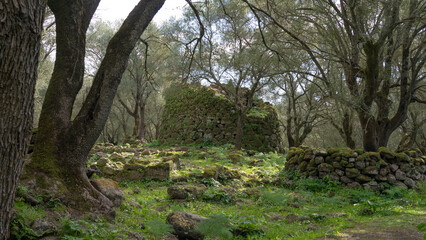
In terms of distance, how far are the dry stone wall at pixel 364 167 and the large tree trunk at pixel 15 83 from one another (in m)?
7.35

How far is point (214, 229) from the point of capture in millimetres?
3971

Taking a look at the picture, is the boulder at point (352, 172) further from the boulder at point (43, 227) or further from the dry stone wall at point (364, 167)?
the boulder at point (43, 227)

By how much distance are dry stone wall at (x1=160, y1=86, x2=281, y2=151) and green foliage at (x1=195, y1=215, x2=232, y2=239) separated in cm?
1116

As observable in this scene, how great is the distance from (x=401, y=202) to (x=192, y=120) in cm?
1143

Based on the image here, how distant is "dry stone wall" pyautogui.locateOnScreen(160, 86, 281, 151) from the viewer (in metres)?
15.6

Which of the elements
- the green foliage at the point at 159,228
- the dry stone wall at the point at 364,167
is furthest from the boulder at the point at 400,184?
the green foliage at the point at 159,228

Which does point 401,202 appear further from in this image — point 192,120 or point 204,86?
point 204,86

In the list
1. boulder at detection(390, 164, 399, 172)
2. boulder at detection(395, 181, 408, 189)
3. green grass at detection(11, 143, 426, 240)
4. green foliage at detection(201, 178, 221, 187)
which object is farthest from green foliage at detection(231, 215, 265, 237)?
boulder at detection(390, 164, 399, 172)

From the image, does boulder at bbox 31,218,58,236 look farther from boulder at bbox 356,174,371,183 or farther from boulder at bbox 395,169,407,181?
boulder at bbox 395,169,407,181

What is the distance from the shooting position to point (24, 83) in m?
2.41

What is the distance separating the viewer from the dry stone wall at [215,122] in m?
15.6

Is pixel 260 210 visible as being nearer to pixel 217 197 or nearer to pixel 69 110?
pixel 217 197

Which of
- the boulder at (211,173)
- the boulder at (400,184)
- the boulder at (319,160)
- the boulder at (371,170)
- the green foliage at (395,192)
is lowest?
the green foliage at (395,192)

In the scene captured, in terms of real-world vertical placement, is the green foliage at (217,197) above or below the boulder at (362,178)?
below
